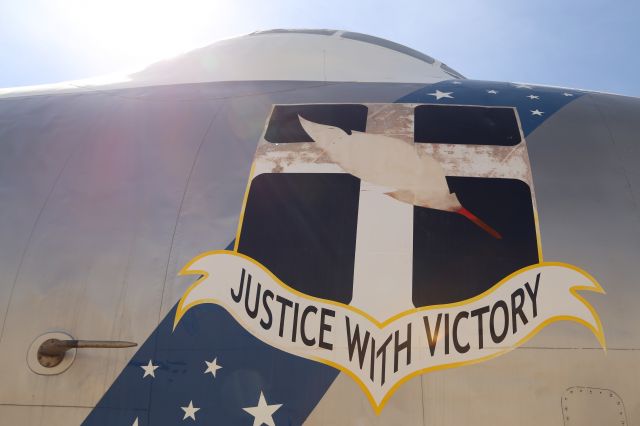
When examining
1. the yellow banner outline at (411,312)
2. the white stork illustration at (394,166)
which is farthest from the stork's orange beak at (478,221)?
the yellow banner outline at (411,312)

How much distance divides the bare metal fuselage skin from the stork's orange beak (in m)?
0.07

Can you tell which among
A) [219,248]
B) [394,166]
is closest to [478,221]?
[394,166]

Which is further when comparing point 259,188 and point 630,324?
point 259,188

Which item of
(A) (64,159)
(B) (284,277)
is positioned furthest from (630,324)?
(A) (64,159)

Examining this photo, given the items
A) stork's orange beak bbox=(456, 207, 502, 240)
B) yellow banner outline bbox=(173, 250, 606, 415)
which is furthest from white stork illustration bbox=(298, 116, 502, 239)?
yellow banner outline bbox=(173, 250, 606, 415)

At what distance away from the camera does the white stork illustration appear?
172 inches

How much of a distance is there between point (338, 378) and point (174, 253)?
1.56 metres

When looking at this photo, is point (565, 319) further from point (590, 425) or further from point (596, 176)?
point (596, 176)

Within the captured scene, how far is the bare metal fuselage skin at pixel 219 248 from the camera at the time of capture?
384 centimetres

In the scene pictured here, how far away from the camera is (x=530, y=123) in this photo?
195 inches

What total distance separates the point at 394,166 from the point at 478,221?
80cm

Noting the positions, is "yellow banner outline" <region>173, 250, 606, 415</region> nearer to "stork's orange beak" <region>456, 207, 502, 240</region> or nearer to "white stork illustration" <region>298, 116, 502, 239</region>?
"stork's orange beak" <region>456, 207, 502, 240</region>

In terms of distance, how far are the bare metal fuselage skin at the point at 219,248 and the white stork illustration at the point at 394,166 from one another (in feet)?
0.33

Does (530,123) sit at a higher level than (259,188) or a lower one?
higher
